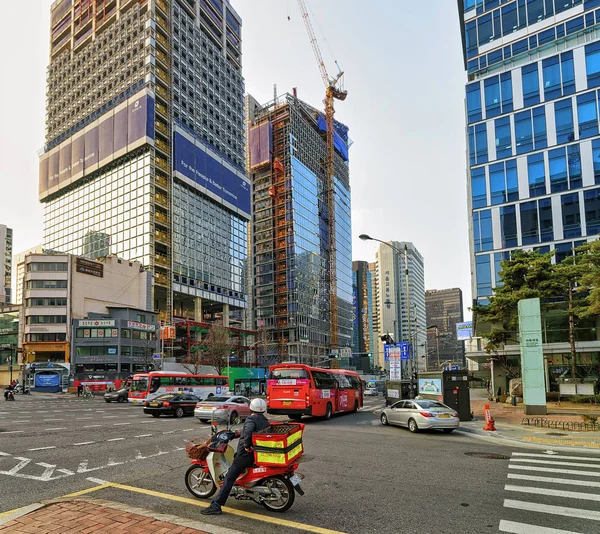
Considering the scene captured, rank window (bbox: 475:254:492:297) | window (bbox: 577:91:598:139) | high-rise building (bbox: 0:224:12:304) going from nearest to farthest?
window (bbox: 577:91:598:139), window (bbox: 475:254:492:297), high-rise building (bbox: 0:224:12:304)

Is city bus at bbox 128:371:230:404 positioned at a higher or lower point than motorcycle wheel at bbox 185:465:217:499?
lower

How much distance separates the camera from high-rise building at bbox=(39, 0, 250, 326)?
93.6 meters

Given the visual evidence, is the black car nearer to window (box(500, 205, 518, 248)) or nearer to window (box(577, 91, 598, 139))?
window (box(500, 205, 518, 248))

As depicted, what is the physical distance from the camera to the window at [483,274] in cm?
5019

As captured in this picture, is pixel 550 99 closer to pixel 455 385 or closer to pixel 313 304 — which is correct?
pixel 455 385

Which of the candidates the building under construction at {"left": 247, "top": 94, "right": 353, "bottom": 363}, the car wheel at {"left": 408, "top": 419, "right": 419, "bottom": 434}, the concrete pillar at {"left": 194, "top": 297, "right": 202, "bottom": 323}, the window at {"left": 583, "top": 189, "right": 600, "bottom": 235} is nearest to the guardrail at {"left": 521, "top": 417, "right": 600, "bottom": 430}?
the car wheel at {"left": 408, "top": 419, "right": 419, "bottom": 434}

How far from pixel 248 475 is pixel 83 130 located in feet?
375

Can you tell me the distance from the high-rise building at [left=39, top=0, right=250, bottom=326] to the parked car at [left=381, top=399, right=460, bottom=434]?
7608 cm

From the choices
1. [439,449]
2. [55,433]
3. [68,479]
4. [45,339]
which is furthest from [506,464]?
[45,339]

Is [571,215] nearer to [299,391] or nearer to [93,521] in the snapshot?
[299,391]

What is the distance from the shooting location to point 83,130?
106125 mm

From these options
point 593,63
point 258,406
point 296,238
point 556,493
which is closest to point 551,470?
point 556,493

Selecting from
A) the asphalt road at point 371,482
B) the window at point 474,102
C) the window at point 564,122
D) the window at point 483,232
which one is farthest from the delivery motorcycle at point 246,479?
the window at point 474,102

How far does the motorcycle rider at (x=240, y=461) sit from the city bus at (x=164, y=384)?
1244 inches
